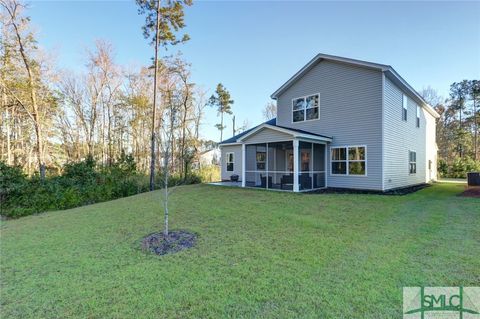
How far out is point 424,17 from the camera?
1206cm

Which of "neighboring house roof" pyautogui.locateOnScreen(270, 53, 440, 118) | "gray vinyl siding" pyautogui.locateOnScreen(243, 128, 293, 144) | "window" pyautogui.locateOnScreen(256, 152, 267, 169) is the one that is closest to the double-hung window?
"window" pyautogui.locateOnScreen(256, 152, 267, 169)

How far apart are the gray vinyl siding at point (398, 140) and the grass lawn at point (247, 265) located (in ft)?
14.9

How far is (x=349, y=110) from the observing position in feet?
38.7

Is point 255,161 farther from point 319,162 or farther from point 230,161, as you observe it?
point 319,162

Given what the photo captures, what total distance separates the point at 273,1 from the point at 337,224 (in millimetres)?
10848

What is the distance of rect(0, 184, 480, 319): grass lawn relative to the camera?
2834 mm

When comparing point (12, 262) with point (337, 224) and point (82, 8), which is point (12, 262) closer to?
point (337, 224)

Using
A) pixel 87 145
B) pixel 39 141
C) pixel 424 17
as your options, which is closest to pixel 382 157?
pixel 424 17

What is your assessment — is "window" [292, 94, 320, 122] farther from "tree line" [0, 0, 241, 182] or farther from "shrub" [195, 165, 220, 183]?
"shrub" [195, 165, 220, 183]

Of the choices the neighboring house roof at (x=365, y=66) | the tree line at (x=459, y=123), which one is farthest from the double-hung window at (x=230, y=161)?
the tree line at (x=459, y=123)

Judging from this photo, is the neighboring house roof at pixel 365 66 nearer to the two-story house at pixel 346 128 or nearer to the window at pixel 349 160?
the two-story house at pixel 346 128

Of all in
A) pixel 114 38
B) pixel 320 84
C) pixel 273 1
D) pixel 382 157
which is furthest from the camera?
pixel 114 38

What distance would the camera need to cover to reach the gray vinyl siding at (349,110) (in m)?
11.0

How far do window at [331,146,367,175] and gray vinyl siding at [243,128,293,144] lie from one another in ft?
9.42
